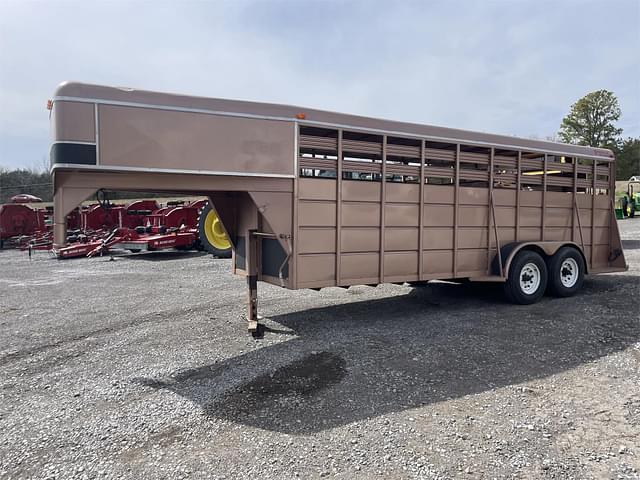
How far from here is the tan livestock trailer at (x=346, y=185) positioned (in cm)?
434

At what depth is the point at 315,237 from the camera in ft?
17.7

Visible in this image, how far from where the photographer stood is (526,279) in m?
7.08

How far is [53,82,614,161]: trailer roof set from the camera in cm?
421

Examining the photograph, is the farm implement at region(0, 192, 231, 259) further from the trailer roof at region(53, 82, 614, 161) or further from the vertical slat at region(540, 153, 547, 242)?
the vertical slat at region(540, 153, 547, 242)

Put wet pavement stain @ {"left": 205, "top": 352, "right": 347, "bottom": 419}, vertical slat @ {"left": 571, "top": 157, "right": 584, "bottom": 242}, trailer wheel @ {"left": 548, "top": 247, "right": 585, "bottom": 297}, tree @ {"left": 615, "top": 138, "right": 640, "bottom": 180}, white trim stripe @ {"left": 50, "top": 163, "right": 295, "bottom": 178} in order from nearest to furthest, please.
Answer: wet pavement stain @ {"left": 205, "top": 352, "right": 347, "bottom": 419}
white trim stripe @ {"left": 50, "top": 163, "right": 295, "bottom": 178}
trailer wheel @ {"left": 548, "top": 247, "right": 585, "bottom": 297}
vertical slat @ {"left": 571, "top": 157, "right": 584, "bottom": 242}
tree @ {"left": 615, "top": 138, "right": 640, "bottom": 180}

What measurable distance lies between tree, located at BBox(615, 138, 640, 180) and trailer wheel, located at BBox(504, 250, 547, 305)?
37304mm

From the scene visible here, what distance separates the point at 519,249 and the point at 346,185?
3068 mm

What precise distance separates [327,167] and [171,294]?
4470 mm

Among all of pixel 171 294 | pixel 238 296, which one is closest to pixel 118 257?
pixel 171 294

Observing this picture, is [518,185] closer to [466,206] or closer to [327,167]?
[466,206]

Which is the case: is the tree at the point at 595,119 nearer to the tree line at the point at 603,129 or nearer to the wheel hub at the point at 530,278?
the tree line at the point at 603,129

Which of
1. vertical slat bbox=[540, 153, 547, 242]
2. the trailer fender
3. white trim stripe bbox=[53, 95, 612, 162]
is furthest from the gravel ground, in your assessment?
white trim stripe bbox=[53, 95, 612, 162]

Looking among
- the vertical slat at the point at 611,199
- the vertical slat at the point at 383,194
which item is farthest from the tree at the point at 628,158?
the vertical slat at the point at 383,194

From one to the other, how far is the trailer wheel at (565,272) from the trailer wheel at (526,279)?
0.67 feet
